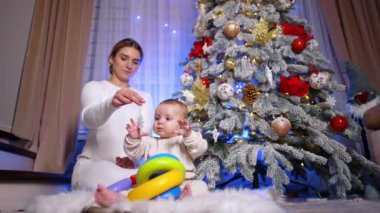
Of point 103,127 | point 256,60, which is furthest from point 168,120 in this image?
point 256,60

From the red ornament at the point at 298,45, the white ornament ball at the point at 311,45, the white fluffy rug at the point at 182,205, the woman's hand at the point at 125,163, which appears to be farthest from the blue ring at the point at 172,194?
the white ornament ball at the point at 311,45

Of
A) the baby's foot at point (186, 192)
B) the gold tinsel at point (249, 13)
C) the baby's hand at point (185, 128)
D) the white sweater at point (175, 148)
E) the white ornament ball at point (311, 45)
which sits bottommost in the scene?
the baby's foot at point (186, 192)

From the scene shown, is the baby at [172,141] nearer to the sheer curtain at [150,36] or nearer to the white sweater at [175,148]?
the white sweater at [175,148]

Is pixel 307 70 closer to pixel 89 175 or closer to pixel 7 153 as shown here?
pixel 89 175

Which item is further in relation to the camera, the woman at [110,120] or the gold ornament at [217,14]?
the gold ornament at [217,14]

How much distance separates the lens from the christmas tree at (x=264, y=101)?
5.29ft

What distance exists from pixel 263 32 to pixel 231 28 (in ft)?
0.64

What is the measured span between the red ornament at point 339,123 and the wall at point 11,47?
77.6 inches

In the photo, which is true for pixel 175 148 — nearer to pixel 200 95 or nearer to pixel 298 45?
pixel 200 95

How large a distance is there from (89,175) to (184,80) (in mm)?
831

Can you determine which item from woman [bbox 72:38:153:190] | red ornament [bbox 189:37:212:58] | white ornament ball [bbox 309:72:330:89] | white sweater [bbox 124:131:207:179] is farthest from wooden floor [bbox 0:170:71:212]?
white ornament ball [bbox 309:72:330:89]

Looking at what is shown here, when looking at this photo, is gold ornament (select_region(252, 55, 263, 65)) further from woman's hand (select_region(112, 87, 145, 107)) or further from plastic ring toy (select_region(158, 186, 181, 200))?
plastic ring toy (select_region(158, 186, 181, 200))

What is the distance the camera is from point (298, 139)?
170cm

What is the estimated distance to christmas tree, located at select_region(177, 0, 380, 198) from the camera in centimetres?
161
